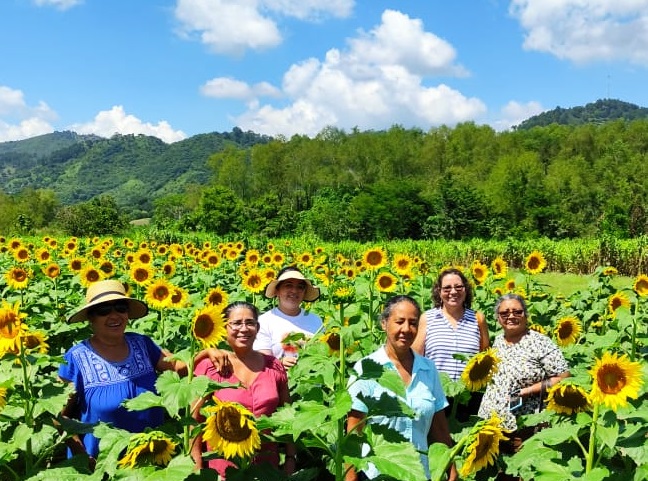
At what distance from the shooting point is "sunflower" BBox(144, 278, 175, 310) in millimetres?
4418

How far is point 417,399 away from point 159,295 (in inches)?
92.5

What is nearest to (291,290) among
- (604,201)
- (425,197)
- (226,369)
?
(226,369)

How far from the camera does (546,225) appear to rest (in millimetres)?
41062

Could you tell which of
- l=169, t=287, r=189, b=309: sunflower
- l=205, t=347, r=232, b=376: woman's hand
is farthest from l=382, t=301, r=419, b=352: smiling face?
l=169, t=287, r=189, b=309: sunflower

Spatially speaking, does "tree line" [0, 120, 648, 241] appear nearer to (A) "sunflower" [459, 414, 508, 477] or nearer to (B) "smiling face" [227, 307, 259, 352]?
(B) "smiling face" [227, 307, 259, 352]

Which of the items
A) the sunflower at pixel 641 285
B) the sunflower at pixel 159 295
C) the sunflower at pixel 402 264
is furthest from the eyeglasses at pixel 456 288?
the sunflower at pixel 402 264

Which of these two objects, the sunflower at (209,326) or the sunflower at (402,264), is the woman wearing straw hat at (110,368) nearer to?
the sunflower at (209,326)

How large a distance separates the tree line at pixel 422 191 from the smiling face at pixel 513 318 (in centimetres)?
2864

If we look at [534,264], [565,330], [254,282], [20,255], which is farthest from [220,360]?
[20,255]

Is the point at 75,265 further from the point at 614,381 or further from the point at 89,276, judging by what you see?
the point at 614,381

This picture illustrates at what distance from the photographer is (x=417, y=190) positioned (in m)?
43.0

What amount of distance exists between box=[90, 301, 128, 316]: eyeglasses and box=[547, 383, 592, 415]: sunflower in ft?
6.93

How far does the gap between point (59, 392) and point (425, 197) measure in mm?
41333

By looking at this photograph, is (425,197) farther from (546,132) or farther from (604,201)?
(546,132)
